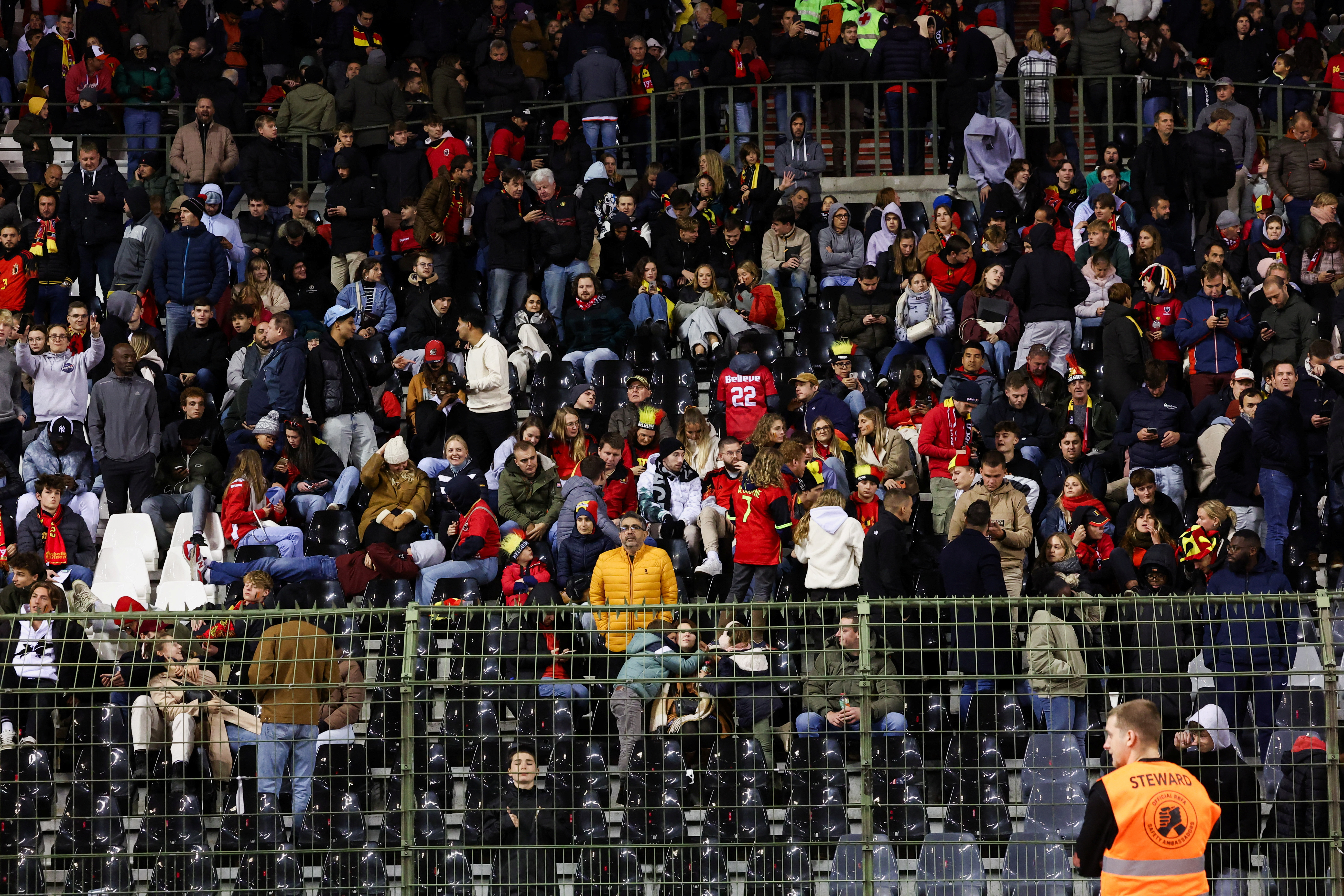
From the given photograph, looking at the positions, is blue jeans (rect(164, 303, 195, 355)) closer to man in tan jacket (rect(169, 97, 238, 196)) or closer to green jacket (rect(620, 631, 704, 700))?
man in tan jacket (rect(169, 97, 238, 196))

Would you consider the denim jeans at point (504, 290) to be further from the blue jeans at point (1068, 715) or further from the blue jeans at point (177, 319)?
the blue jeans at point (1068, 715)

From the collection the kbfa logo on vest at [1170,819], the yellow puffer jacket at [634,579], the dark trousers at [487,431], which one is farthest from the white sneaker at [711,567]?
the kbfa logo on vest at [1170,819]

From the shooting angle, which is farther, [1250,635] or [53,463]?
[53,463]

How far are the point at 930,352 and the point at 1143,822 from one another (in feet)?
32.9

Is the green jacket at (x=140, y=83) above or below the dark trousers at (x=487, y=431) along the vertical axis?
above

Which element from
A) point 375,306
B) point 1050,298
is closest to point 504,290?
point 375,306

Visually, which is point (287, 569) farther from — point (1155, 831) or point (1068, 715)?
point (1155, 831)

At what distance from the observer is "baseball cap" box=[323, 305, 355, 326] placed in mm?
16922

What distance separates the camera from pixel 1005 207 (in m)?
18.5

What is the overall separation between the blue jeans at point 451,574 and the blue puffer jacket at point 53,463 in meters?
3.62

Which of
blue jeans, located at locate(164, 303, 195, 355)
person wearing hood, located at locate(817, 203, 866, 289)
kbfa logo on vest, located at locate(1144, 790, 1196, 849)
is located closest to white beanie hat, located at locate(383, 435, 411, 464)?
blue jeans, located at locate(164, 303, 195, 355)

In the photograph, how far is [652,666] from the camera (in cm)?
888

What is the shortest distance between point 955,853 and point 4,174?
15629mm

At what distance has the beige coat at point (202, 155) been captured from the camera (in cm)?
1967
